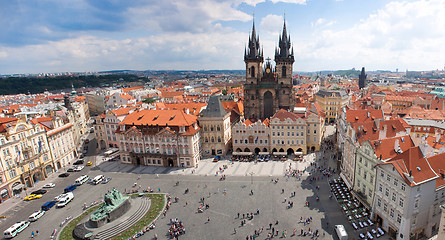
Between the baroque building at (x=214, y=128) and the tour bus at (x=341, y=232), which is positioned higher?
the baroque building at (x=214, y=128)

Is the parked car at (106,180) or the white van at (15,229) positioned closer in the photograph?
the white van at (15,229)

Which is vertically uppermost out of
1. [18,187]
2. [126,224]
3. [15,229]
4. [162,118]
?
[162,118]

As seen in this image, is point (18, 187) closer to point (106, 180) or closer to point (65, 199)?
point (65, 199)

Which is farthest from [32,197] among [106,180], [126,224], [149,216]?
[149,216]

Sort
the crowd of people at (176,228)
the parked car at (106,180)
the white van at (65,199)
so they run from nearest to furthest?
the crowd of people at (176,228) < the white van at (65,199) < the parked car at (106,180)

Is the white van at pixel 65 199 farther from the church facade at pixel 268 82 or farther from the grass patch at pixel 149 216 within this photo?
the church facade at pixel 268 82

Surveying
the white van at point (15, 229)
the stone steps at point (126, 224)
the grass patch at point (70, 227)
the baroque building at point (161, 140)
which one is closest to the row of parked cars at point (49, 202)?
the white van at point (15, 229)
